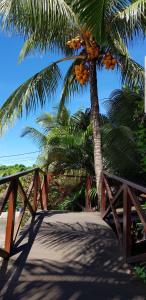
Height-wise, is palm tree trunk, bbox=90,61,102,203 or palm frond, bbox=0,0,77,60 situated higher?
palm frond, bbox=0,0,77,60

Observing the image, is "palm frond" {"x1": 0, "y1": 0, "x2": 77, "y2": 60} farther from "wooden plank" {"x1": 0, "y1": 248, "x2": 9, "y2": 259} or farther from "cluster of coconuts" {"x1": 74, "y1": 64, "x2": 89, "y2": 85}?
"wooden plank" {"x1": 0, "y1": 248, "x2": 9, "y2": 259}

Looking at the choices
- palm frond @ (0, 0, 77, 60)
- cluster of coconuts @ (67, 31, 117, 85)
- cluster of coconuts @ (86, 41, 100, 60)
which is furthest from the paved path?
cluster of coconuts @ (86, 41, 100, 60)

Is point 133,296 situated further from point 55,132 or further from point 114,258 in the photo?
point 55,132

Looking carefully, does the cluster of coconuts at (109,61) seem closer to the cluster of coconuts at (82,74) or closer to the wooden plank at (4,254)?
the cluster of coconuts at (82,74)

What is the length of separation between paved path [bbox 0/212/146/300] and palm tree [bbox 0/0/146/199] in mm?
3361

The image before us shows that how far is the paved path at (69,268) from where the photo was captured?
143 inches

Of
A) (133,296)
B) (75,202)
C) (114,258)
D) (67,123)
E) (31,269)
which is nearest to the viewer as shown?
(133,296)

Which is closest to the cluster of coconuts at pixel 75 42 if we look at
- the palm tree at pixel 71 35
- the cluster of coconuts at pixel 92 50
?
the palm tree at pixel 71 35

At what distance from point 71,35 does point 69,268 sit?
598 centimetres

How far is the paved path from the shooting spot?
3623 millimetres

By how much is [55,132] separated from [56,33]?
458 centimetres

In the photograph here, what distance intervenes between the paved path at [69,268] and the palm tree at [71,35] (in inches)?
132

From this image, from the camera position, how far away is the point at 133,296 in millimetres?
3568

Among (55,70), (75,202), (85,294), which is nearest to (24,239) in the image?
(85,294)
